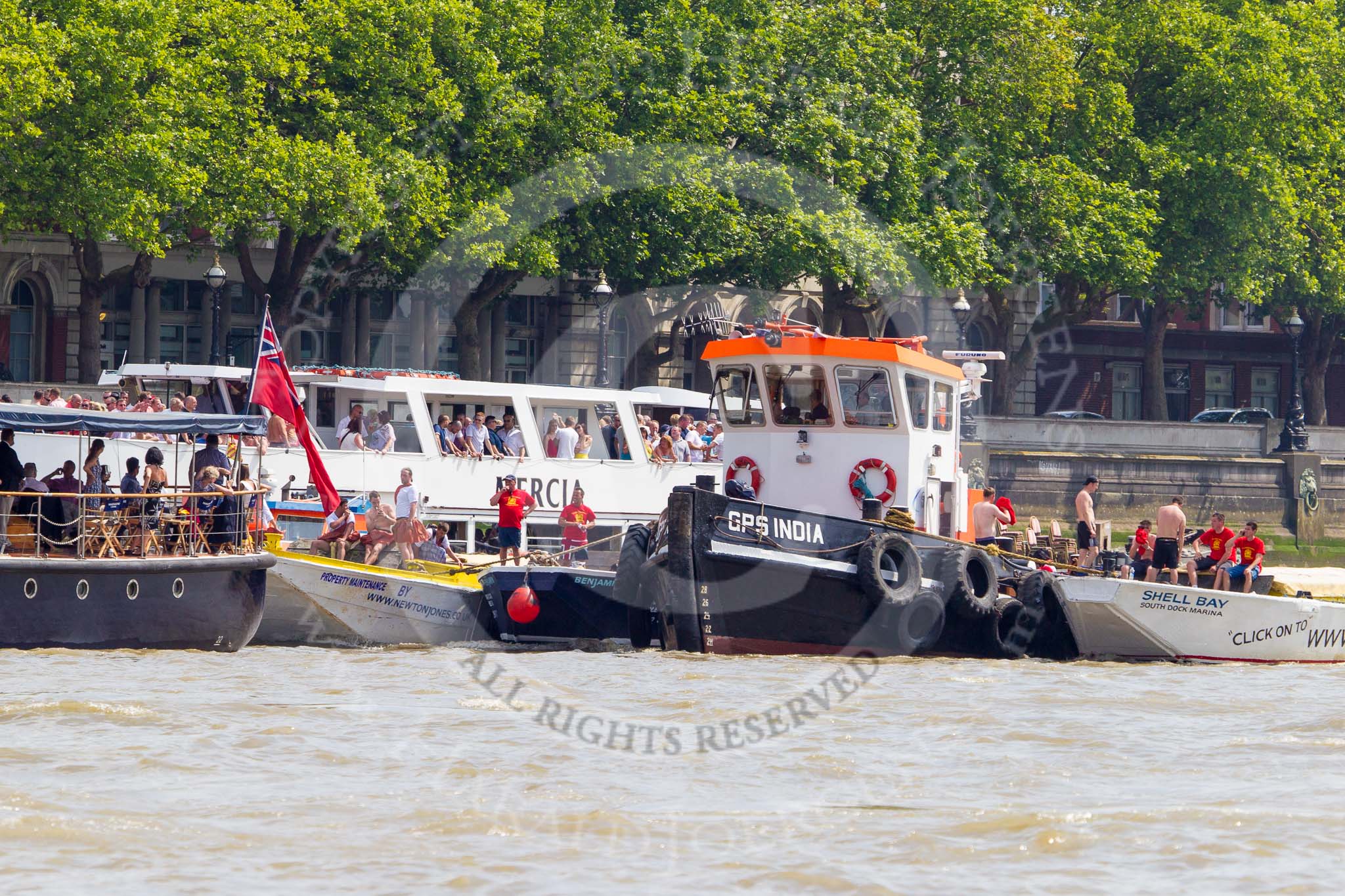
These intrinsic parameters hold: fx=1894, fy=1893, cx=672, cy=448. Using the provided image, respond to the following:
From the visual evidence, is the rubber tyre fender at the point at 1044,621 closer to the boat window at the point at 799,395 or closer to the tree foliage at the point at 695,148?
the boat window at the point at 799,395

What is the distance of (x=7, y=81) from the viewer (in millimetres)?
32000

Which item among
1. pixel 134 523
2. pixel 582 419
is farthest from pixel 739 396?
pixel 582 419

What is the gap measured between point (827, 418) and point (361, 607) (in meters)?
5.66

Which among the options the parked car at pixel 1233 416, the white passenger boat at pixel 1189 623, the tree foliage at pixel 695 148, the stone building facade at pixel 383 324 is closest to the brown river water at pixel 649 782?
the white passenger boat at pixel 1189 623

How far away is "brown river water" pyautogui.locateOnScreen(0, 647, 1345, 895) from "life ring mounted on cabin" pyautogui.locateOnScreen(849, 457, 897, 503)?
3230 millimetres

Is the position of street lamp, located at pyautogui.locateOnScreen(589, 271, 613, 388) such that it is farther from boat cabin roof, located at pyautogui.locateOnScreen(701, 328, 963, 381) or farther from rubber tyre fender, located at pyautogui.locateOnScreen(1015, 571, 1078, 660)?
rubber tyre fender, located at pyautogui.locateOnScreen(1015, 571, 1078, 660)

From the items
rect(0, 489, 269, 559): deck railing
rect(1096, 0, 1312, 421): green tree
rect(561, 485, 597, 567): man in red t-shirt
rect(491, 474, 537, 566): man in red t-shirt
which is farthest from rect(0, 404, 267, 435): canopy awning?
rect(1096, 0, 1312, 421): green tree

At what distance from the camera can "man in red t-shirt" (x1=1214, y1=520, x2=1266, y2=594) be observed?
23.1 metres

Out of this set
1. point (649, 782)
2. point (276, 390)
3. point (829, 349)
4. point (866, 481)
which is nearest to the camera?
point (649, 782)

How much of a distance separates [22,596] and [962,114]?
31965 mm

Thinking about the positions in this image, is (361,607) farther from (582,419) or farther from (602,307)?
(602,307)

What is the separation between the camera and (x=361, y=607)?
842 inches

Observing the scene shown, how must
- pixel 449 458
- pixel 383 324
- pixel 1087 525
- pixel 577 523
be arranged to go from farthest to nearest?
pixel 383 324, pixel 449 458, pixel 577 523, pixel 1087 525

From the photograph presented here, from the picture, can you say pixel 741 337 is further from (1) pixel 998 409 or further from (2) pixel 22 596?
(1) pixel 998 409
